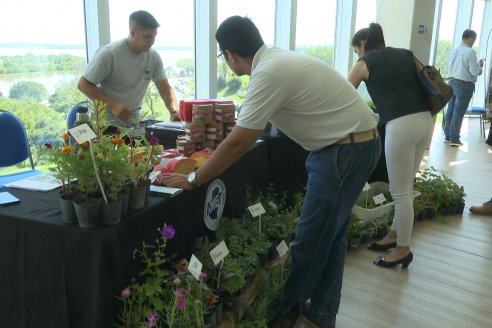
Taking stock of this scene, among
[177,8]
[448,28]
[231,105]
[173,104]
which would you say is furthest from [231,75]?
[448,28]

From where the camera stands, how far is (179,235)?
1796 millimetres

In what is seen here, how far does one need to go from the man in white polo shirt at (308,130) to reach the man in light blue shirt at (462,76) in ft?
17.9

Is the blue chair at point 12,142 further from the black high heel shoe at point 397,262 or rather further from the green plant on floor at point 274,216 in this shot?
the black high heel shoe at point 397,262

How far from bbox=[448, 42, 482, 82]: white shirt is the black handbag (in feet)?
15.3

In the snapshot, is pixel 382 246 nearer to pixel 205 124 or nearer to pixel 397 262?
pixel 397 262

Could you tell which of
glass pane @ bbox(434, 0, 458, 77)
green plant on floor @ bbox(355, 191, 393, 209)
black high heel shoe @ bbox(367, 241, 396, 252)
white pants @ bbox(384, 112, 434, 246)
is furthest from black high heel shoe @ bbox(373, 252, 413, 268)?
glass pane @ bbox(434, 0, 458, 77)

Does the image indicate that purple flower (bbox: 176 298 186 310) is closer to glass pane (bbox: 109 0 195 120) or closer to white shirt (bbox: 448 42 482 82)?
glass pane (bbox: 109 0 195 120)

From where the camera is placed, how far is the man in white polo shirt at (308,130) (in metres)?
1.63

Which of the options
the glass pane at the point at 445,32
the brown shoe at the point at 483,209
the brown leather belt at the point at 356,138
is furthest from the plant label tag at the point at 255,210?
the glass pane at the point at 445,32

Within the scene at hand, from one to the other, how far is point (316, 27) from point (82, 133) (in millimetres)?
4790

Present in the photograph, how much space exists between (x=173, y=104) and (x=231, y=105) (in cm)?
97

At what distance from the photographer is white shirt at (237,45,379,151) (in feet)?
5.28

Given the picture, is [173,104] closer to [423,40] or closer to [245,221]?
[245,221]

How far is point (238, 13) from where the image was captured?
4262 mm
